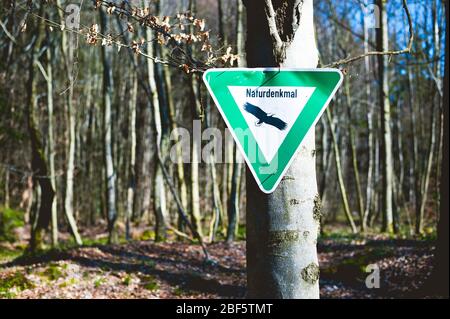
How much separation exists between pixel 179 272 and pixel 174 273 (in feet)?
0.53

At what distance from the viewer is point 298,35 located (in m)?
2.81

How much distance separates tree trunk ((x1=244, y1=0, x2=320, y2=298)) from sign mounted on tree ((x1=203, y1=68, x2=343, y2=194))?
0.27ft

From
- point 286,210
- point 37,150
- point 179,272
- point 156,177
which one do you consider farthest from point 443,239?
point 156,177

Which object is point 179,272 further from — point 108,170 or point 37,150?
point 37,150

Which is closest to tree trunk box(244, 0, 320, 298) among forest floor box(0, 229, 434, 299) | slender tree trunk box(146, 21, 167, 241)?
forest floor box(0, 229, 434, 299)

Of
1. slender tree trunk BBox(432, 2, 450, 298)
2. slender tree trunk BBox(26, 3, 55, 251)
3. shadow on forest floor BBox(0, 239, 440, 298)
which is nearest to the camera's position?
slender tree trunk BBox(432, 2, 450, 298)

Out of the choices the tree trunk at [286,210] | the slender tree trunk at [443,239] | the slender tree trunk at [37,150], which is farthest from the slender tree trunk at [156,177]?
the tree trunk at [286,210]

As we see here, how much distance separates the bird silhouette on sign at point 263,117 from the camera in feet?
8.89

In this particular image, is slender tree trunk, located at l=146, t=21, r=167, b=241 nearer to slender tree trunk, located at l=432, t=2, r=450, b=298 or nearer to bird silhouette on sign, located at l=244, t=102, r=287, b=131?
slender tree trunk, located at l=432, t=2, r=450, b=298

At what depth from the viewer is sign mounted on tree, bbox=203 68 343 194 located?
2.69 m

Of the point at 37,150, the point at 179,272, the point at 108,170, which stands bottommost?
the point at 179,272

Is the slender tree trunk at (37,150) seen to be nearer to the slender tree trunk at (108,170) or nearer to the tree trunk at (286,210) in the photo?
the slender tree trunk at (108,170)

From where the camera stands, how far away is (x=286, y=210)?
2676 millimetres
